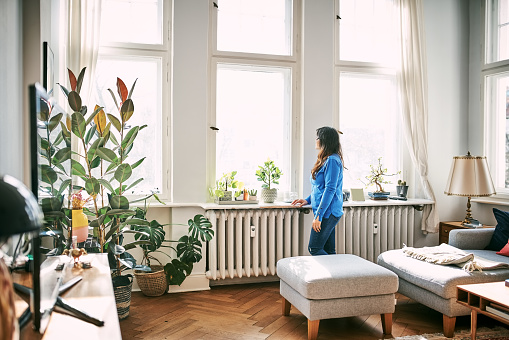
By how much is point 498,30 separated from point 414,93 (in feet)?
3.95

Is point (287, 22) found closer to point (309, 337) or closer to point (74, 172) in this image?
point (74, 172)

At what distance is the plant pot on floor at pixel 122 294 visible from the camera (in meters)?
3.22

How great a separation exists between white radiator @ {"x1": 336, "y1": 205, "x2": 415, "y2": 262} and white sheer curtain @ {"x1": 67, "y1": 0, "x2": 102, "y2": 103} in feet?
9.30

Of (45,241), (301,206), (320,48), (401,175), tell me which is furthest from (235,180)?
(45,241)

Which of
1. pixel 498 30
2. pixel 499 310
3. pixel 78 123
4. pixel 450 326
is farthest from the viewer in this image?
pixel 498 30

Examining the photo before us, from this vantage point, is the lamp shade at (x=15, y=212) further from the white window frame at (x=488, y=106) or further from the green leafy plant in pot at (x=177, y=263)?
the white window frame at (x=488, y=106)

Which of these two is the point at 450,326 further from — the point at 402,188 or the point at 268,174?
the point at 268,174

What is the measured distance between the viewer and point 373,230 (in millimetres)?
4523

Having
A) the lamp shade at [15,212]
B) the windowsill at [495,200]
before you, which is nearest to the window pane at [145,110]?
the lamp shade at [15,212]

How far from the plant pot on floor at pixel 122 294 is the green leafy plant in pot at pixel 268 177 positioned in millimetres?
1606

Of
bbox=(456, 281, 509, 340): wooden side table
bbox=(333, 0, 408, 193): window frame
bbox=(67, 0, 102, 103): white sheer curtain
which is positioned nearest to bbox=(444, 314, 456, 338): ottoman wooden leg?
bbox=(456, 281, 509, 340): wooden side table

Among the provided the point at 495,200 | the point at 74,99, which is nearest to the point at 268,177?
the point at 74,99

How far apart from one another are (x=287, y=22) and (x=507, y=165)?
9.58ft

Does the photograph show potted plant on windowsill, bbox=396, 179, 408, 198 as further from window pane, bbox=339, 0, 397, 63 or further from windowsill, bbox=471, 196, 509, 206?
window pane, bbox=339, 0, 397, 63
